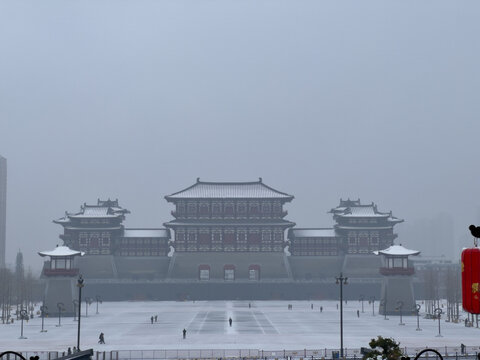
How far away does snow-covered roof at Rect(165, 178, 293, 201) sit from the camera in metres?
113

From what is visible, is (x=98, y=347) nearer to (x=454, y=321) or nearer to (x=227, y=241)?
(x=454, y=321)

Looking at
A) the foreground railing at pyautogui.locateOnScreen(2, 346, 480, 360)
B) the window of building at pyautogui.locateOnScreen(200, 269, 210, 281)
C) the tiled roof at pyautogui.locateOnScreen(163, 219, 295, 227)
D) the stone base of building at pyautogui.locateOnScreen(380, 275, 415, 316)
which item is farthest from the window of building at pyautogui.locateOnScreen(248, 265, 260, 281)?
the foreground railing at pyautogui.locateOnScreen(2, 346, 480, 360)

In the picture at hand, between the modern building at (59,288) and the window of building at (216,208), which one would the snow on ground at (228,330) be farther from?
the window of building at (216,208)

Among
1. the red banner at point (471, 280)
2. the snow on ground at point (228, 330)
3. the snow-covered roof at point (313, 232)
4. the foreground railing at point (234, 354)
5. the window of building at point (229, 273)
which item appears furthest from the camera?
the snow-covered roof at point (313, 232)

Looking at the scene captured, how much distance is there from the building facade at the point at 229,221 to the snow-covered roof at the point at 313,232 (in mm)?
3101

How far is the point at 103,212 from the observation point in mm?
114438

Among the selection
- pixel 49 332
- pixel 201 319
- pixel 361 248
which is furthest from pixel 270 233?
pixel 49 332

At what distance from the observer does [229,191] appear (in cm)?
11500

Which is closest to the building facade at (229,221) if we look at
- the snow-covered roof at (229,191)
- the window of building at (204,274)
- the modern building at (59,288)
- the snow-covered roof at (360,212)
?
the snow-covered roof at (229,191)

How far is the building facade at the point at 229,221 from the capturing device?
363 ft

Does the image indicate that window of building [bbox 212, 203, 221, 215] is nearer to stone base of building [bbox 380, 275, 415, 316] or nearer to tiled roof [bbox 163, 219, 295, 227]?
tiled roof [bbox 163, 219, 295, 227]

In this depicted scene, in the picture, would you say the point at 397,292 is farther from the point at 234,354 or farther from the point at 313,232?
the point at 234,354

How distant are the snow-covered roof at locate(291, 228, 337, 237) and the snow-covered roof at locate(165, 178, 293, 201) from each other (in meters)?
5.85

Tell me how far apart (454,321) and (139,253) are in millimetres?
55710
